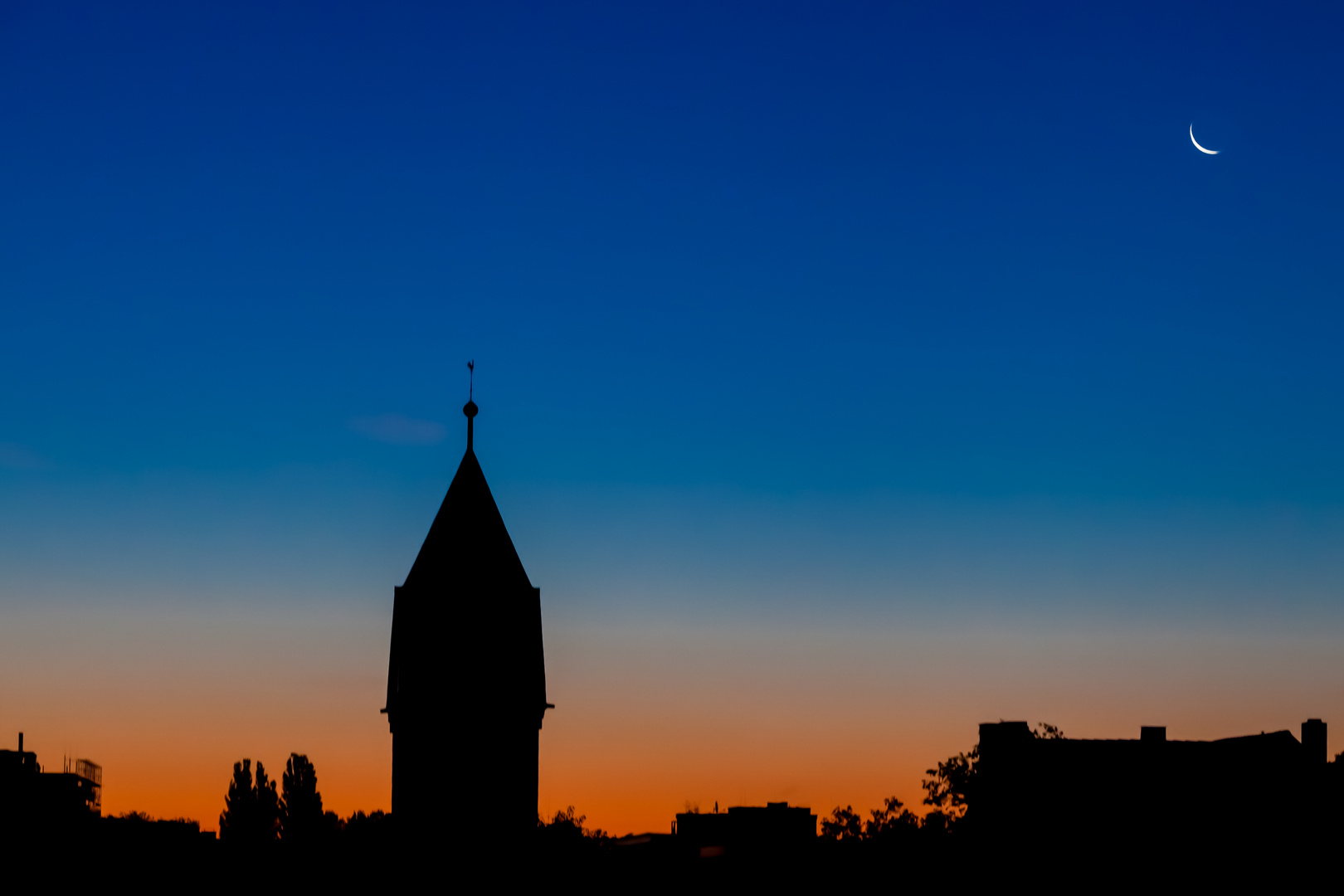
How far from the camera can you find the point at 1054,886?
188 feet

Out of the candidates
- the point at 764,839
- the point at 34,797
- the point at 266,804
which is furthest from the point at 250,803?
the point at 764,839

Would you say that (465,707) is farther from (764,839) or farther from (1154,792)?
(1154,792)

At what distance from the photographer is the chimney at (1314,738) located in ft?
212

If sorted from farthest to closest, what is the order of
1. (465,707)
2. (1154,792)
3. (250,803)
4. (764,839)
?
(250,803) → (764,839) → (1154,792) → (465,707)

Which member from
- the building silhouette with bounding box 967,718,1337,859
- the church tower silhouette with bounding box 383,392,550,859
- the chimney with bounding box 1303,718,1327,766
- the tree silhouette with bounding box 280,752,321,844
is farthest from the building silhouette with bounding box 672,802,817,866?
the tree silhouette with bounding box 280,752,321,844

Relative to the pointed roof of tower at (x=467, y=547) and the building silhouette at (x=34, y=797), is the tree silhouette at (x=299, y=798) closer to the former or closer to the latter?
the building silhouette at (x=34, y=797)

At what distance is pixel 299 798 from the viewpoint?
102 m

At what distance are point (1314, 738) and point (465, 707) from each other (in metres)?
36.1

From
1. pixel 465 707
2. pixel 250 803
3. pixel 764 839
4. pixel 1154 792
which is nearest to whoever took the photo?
pixel 465 707

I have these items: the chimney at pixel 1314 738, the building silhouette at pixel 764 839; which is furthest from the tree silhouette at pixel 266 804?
the chimney at pixel 1314 738

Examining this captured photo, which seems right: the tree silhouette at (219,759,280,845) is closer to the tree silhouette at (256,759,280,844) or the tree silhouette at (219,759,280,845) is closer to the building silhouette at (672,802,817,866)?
the tree silhouette at (256,759,280,844)

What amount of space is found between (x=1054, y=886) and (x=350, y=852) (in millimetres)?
25866

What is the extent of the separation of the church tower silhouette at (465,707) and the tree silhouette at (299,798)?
158ft

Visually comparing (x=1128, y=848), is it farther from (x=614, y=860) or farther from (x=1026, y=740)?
(x=614, y=860)
